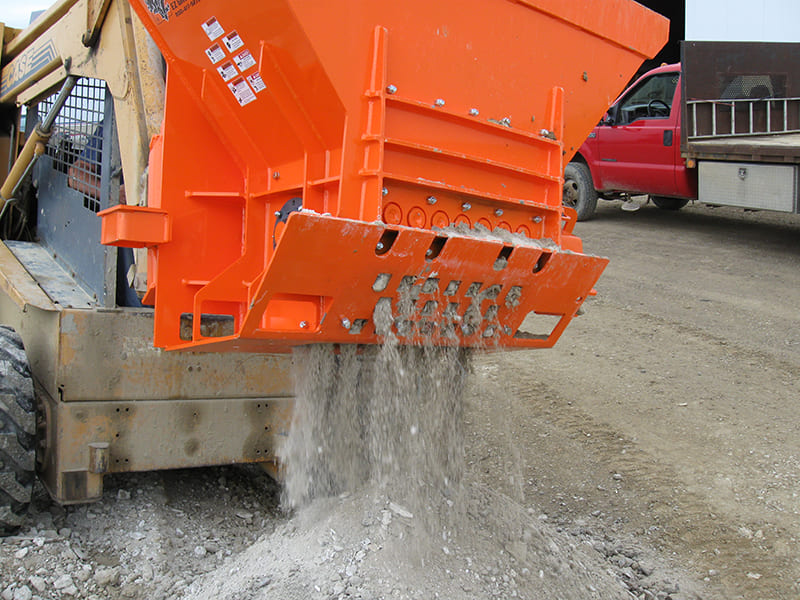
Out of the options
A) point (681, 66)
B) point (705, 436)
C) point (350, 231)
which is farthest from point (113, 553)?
point (681, 66)

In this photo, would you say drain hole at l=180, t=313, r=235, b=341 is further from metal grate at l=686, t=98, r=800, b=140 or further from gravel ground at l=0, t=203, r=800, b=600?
metal grate at l=686, t=98, r=800, b=140

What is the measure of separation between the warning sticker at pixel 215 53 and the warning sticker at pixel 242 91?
10 cm

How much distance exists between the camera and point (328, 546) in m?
3.06

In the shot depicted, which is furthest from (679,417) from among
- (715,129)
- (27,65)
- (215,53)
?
(715,129)

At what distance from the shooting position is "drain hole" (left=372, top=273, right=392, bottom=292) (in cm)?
271

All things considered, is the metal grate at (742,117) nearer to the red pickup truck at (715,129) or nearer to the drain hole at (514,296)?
the red pickup truck at (715,129)

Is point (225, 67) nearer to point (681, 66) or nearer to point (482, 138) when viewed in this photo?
point (482, 138)

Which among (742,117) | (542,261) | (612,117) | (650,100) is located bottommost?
(542,261)

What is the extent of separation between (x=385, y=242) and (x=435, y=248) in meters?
0.21

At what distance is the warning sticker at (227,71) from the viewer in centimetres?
289

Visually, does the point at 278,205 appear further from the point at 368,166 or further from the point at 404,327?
the point at 404,327

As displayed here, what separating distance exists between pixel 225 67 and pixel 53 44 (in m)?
1.69

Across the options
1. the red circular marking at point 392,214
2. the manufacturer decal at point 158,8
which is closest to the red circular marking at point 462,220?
→ the red circular marking at point 392,214

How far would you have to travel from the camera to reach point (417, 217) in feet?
9.30
